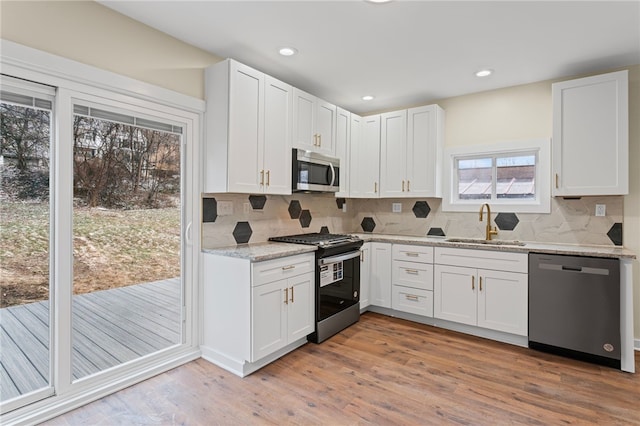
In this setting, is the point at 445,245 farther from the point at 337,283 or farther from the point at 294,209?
the point at 294,209

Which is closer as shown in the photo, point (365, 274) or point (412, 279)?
point (412, 279)

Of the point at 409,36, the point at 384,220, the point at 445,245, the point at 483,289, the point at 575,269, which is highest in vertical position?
the point at 409,36

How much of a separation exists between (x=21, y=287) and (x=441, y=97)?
4.06m

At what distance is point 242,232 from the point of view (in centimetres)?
307

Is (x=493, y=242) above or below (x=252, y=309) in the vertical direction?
above

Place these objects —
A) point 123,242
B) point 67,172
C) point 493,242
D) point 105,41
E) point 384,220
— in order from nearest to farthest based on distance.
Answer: point 67,172
point 105,41
point 123,242
point 493,242
point 384,220

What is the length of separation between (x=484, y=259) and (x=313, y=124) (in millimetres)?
2085

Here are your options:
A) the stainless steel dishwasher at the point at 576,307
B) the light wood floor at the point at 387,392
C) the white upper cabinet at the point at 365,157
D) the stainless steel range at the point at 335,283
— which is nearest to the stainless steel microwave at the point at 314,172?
the white upper cabinet at the point at 365,157

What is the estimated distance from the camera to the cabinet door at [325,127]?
3.45m

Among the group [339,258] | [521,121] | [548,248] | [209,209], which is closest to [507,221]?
[548,248]

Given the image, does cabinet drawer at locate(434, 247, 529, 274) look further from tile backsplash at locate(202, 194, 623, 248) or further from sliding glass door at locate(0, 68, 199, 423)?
sliding glass door at locate(0, 68, 199, 423)

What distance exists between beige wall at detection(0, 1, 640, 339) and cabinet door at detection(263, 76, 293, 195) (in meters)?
0.56

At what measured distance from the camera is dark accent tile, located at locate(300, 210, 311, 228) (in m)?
3.80

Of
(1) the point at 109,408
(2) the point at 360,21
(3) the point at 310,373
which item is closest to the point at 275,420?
(3) the point at 310,373
